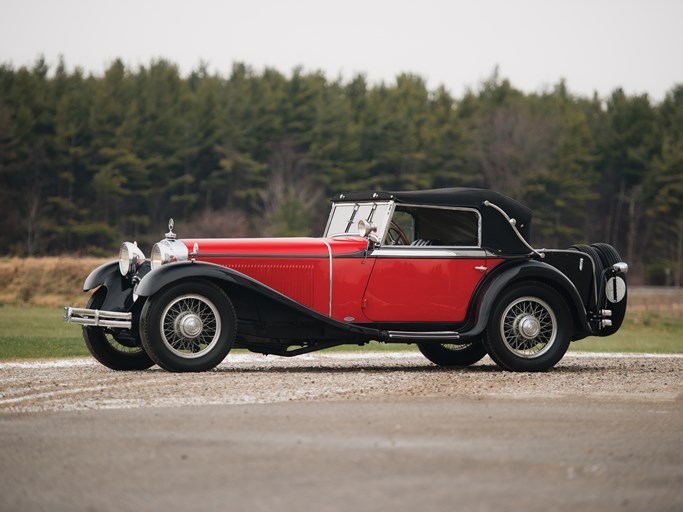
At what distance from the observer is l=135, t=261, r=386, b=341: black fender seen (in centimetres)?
1229

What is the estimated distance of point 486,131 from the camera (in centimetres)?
9200

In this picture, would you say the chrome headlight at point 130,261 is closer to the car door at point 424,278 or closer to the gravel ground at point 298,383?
the gravel ground at point 298,383

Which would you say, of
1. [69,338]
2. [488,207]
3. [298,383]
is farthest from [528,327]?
[69,338]

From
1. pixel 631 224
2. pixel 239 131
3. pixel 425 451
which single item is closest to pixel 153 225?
pixel 239 131

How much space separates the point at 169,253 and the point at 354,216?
2.41 meters

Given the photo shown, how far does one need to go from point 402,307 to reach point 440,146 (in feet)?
250

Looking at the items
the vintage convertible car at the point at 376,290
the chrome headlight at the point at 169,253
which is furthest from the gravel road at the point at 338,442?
the chrome headlight at the point at 169,253

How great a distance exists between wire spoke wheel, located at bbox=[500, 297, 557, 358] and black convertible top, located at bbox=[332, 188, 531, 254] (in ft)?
2.22

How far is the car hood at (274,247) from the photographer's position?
13.1 meters

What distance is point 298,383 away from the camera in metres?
11.6

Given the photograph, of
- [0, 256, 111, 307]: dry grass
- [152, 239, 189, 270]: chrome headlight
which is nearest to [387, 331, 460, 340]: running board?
[152, 239, 189, 270]: chrome headlight

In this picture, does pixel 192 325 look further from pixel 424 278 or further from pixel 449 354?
pixel 449 354

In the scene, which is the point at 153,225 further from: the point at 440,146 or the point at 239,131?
the point at 440,146

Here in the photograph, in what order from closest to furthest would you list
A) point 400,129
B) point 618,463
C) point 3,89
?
point 618,463 < point 3,89 < point 400,129
